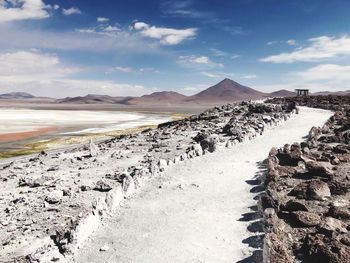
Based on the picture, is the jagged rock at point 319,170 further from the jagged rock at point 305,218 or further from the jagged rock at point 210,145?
the jagged rock at point 210,145

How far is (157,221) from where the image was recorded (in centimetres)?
750

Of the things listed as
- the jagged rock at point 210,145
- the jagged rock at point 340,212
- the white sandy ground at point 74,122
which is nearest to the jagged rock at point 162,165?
the jagged rock at point 210,145

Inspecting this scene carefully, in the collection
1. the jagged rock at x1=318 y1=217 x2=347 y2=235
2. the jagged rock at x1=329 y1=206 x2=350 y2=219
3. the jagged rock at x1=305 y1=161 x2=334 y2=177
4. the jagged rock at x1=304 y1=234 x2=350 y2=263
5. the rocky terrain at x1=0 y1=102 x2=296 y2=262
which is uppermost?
the jagged rock at x1=305 y1=161 x2=334 y2=177

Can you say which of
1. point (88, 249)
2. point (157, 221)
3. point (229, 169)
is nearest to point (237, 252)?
point (157, 221)

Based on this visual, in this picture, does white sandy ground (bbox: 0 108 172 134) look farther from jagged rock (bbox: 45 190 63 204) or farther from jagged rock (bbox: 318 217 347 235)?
jagged rock (bbox: 318 217 347 235)

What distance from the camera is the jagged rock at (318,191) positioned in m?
7.66

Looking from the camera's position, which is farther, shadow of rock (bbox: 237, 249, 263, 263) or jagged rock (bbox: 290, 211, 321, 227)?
jagged rock (bbox: 290, 211, 321, 227)

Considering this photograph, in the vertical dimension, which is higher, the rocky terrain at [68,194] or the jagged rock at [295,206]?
the jagged rock at [295,206]

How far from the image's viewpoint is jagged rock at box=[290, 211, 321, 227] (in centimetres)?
632

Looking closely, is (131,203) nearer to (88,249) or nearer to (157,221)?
(157,221)

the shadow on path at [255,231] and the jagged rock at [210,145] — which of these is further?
the jagged rock at [210,145]

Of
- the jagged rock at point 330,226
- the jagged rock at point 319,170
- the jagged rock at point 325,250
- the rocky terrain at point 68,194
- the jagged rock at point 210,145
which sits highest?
the jagged rock at point 210,145

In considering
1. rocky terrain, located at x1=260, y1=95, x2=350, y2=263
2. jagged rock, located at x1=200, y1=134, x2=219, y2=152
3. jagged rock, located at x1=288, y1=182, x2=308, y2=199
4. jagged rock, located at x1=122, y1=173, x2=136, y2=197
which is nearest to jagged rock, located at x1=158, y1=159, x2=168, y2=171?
jagged rock, located at x1=122, y1=173, x2=136, y2=197

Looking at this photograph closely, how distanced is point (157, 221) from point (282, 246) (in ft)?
11.2
